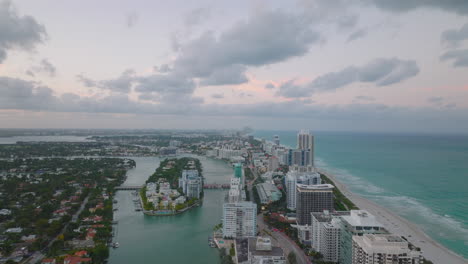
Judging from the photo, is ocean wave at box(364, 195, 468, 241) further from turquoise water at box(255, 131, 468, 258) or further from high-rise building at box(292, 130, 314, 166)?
high-rise building at box(292, 130, 314, 166)

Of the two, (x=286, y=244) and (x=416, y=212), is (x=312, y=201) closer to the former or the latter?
(x=286, y=244)

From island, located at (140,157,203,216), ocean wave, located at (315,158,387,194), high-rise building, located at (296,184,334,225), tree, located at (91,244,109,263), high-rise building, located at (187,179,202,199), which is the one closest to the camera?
tree, located at (91,244,109,263)

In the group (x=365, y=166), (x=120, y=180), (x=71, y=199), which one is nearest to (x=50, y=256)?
(x=71, y=199)

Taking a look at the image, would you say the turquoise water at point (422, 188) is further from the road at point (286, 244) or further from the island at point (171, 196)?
the island at point (171, 196)

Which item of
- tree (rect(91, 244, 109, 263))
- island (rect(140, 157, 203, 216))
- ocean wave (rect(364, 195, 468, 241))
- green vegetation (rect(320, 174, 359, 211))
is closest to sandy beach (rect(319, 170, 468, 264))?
green vegetation (rect(320, 174, 359, 211))

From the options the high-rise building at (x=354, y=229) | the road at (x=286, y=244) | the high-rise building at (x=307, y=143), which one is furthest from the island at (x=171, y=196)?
the high-rise building at (x=307, y=143)

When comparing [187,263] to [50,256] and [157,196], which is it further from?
[157,196]

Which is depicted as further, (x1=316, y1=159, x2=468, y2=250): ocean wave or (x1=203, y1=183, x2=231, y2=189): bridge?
(x1=203, y1=183, x2=231, y2=189): bridge

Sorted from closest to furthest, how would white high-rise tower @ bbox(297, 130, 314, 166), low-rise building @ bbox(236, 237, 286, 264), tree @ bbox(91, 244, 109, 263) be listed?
low-rise building @ bbox(236, 237, 286, 264), tree @ bbox(91, 244, 109, 263), white high-rise tower @ bbox(297, 130, 314, 166)
